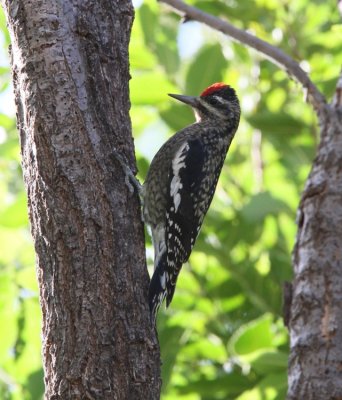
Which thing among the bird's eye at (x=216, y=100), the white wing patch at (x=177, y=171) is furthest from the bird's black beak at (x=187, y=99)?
the white wing patch at (x=177, y=171)

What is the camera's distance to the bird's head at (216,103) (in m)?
5.15

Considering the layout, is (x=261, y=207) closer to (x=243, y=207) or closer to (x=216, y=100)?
(x=243, y=207)

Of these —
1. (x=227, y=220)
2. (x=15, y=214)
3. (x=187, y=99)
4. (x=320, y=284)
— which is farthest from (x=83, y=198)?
(x=187, y=99)

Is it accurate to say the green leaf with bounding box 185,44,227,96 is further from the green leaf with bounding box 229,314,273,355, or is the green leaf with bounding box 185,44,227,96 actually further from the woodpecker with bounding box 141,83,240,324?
the green leaf with bounding box 229,314,273,355

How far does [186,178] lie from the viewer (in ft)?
15.9

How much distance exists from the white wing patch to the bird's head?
27 centimetres

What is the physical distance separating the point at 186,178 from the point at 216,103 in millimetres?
615

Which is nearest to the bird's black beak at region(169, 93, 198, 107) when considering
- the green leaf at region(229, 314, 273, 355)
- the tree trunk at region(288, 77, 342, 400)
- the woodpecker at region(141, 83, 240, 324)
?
the woodpecker at region(141, 83, 240, 324)

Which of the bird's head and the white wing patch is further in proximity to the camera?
the bird's head

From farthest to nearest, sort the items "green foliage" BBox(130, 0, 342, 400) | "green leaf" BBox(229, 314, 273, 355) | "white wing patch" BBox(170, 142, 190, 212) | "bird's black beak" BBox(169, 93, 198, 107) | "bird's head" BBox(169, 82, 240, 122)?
"bird's head" BBox(169, 82, 240, 122), "bird's black beak" BBox(169, 93, 198, 107), "white wing patch" BBox(170, 142, 190, 212), "green foliage" BBox(130, 0, 342, 400), "green leaf" BBox(229, 314, 273, 355)

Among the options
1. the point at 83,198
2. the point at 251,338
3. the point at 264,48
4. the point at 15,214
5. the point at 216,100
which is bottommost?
the point at 251,338

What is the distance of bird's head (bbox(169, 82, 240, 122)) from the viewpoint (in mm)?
5152

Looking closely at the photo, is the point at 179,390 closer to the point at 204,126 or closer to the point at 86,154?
the point at 204,126

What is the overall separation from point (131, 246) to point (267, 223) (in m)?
2.22
